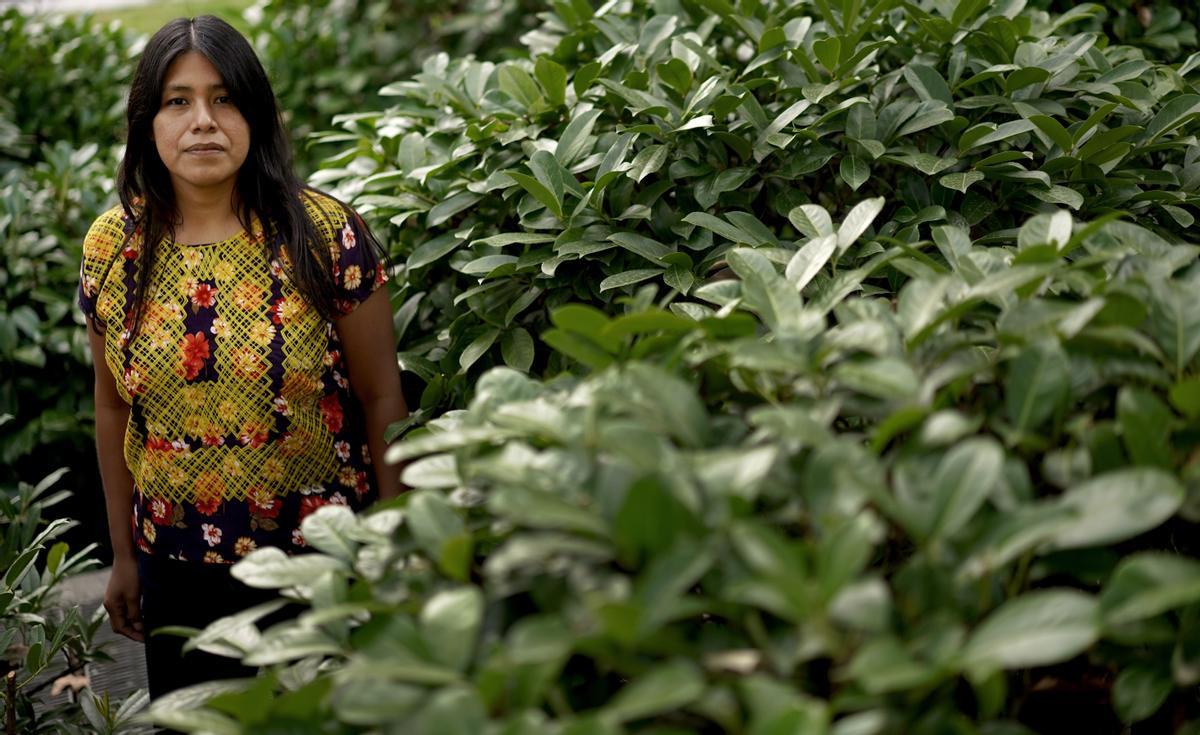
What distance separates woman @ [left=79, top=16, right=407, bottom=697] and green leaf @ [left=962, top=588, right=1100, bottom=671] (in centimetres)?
157

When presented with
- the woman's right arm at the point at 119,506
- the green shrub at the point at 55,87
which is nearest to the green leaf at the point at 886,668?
the woman's right arm at the point at 119,506

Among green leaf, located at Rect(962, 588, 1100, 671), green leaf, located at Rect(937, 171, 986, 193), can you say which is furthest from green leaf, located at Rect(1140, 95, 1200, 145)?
green leaf, located at Rect(962, 588, 1100, 671)

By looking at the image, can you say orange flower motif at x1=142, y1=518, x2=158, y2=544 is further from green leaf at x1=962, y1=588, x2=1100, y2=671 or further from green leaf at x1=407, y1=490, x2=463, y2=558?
green leaf at x1=962, y1=588, x2=1100, y2=671

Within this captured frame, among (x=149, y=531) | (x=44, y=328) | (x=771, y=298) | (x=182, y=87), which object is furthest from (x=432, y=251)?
(x=44, y=328)

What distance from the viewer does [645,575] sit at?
1126mm

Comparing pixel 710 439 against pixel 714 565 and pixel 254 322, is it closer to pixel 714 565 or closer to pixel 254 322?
pixel 714 565

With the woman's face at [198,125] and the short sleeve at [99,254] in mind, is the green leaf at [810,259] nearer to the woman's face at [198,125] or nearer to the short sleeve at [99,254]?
the woman's face at [198,125]

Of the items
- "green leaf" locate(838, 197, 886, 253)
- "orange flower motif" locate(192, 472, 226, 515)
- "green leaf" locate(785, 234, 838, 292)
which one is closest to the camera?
"green leaf" locate(785, 234, 838, 292)

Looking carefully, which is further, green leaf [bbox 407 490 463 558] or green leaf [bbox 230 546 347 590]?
green leaf [bbox 230 546 347 590]

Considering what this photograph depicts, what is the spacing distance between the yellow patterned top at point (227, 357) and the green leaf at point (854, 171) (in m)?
0.92

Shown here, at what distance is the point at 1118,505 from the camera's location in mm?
1157

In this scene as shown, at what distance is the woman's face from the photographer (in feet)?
7.78

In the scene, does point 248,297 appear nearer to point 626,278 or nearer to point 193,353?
point 193,353

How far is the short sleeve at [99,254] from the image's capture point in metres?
2.45
